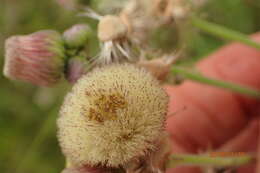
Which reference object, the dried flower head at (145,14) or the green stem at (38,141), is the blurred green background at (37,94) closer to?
the green stem at (38,141)

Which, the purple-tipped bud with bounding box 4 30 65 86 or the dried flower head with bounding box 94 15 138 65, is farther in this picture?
the dried flower head with bounding box 94 15 138 65

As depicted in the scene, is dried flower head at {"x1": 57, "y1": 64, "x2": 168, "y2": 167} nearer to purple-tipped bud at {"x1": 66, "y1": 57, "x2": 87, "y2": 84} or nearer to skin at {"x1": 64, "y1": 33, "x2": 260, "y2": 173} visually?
purple-tipped bud at {"x1": 66, "y1": 57, "x2": 87, "y2": 84}

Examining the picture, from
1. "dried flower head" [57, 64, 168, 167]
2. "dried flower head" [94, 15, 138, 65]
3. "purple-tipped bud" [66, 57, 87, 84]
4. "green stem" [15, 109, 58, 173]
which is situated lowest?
"green stem" [15, 109, 58, 173]

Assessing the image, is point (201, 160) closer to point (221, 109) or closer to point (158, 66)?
point (158, 66)

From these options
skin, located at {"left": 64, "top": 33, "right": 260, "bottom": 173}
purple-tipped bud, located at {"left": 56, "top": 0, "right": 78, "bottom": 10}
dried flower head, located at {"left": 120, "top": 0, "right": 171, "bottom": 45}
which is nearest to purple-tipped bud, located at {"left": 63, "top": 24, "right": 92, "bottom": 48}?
dried flower head, located at {"left": 120, "top": 0, "right": 171, "bottom": 45}

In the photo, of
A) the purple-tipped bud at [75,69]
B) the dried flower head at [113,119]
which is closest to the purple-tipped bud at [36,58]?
the purple-tipped bud at [75,69]

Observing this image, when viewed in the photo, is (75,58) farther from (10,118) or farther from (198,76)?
(10,118)

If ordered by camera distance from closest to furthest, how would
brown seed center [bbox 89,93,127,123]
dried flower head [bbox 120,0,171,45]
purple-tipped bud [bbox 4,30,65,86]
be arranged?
brown seed center [bbox 89,93,127,123]
purple-tipped bud [bbox 4,30,65,86]
dried flower head [bbox 120,0,171,45]

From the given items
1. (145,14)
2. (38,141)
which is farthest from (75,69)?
(38,141)
